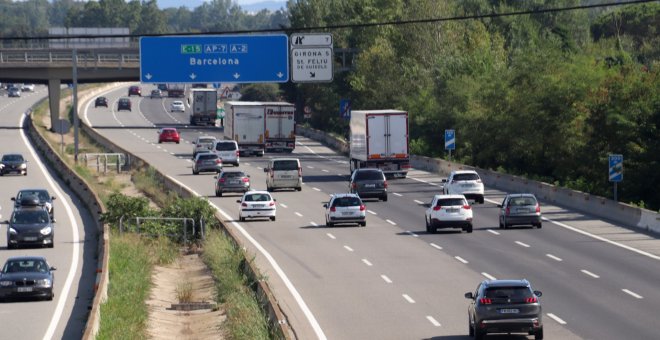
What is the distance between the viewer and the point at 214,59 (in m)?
58.6

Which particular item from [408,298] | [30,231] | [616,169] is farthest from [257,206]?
[408,298]

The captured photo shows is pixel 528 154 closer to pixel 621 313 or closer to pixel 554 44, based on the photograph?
pixel 554 44

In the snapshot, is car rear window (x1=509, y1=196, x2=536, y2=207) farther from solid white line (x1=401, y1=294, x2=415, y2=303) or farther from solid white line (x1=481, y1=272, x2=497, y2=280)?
solid white line (x1=401, y1=294, x2=415, y2=303)

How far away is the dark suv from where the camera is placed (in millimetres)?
23609

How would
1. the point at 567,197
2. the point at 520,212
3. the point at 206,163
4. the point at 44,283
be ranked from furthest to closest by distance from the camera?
1. the point at 206,163
2. the point at 567,197
3. the point at 520,212
4. the point at 44,283

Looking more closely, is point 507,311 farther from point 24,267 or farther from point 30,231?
point 30,231

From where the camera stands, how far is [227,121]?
87.4 m

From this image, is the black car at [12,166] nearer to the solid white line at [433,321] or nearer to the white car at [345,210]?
the white car at [345,210]

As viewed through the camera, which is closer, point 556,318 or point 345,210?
point 556,318

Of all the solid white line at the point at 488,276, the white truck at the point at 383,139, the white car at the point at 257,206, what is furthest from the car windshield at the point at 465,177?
the solid white line at the point at 488,276

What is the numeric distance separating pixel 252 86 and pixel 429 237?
116466 millimetres

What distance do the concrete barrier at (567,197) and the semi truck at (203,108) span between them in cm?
4023

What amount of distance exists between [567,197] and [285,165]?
14.7 metres

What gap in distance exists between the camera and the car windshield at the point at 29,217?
4659 cm
